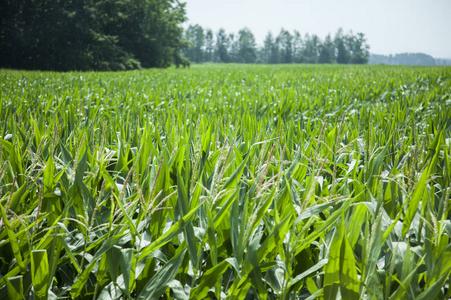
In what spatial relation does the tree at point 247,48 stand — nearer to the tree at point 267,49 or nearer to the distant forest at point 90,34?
the tree at point 267,49

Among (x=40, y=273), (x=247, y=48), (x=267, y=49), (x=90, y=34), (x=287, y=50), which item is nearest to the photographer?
(x=40, y=273)

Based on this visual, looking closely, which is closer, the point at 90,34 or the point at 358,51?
the point at 90,34

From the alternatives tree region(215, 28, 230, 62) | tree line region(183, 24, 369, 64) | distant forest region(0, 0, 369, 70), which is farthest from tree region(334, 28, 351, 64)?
distant forest region(0, 0, 369, 70)

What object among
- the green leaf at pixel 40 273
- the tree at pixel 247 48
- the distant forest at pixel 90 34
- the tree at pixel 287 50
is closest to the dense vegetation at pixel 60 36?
the distant forest at pixel 90 34

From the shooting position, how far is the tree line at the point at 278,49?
106562 millimetres

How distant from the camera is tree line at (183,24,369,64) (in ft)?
350

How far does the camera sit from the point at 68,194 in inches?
51.8

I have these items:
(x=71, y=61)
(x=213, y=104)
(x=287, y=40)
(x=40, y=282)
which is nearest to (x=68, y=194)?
(x=40, y=282)

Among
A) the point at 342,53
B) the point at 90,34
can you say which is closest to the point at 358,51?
the point at 342,53

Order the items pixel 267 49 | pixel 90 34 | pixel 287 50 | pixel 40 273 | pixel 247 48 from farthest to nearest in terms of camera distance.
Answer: pixel 267 49 < pixel 287 50 < pixel 247 48 < pixel 90 34 < pixel 40 273

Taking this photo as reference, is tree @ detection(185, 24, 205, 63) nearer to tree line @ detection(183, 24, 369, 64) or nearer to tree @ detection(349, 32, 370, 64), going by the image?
tree line @ detection(183, 24, 369, 64)

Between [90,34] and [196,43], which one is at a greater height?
[196,43]

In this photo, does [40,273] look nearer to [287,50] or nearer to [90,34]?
[90,34]

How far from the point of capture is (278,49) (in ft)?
388
